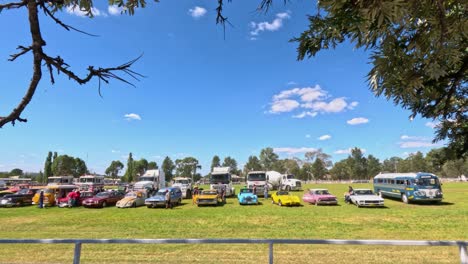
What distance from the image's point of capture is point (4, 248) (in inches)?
386

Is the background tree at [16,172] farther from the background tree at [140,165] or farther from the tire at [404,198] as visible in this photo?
the tire at [404,198]

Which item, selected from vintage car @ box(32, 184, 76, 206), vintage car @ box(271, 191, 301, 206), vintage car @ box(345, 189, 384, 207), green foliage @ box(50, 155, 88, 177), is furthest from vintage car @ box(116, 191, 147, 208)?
green foliage @ box(50, 155, 88, 177)

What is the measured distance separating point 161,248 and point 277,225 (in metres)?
6.43

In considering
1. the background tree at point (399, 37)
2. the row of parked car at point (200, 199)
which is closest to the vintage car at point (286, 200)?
the row of parked car at point (200, 199)

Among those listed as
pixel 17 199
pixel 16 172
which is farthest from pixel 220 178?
pixel 16 172

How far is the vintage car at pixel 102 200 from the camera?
80.2ft

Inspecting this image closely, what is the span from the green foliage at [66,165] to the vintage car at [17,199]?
67.8 meters

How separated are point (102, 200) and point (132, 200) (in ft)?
8.08

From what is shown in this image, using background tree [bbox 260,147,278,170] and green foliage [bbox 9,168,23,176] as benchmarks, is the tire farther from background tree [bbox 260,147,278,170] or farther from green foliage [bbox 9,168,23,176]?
green foliage [bbox 9,168,23,176]

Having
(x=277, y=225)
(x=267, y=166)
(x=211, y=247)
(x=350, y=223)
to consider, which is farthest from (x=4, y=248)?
(x=267, y=166)

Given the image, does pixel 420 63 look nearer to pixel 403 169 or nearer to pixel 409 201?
pixel 409 201

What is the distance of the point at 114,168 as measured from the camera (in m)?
132

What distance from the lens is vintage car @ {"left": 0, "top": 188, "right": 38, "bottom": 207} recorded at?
26.0 meters

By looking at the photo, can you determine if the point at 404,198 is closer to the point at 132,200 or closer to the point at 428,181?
the point at 428,181
